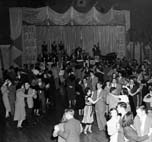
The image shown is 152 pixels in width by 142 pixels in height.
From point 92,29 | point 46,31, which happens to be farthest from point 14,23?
point 92,29

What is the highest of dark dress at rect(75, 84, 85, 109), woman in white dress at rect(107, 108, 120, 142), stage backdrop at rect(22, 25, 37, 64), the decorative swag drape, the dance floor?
the decorative swag drape

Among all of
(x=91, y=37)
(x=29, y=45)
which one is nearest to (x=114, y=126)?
(x=29, y=45)

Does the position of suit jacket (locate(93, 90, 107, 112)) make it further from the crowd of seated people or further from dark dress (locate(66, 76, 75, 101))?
dark dress (locate(66, 76, 75, 101))

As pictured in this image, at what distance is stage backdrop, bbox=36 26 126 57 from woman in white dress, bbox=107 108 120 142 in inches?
644

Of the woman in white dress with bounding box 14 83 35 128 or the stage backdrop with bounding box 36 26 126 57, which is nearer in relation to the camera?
the woman in white dress with bounding box 14 83 35 128

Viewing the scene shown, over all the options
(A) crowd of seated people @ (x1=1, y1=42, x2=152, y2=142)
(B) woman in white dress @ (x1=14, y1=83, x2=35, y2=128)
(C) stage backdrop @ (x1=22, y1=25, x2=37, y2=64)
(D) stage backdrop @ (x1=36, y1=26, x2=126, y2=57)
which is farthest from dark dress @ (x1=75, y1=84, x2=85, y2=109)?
(D) stage backdrop @ (x1=36, y1=26, x2=126, y2=57)

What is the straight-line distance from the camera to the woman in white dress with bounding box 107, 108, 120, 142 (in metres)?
6.60

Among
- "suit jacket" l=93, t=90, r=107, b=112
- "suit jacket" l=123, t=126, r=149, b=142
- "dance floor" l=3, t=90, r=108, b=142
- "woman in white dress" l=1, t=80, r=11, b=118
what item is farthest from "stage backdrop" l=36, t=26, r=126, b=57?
"suit jacket" l=123, t=126, r=149, b=142

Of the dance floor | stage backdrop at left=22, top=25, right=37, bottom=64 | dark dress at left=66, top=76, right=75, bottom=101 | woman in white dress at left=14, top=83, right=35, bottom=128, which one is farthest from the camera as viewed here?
stage backdrop at left=22, top=25, right=37, bottom=64

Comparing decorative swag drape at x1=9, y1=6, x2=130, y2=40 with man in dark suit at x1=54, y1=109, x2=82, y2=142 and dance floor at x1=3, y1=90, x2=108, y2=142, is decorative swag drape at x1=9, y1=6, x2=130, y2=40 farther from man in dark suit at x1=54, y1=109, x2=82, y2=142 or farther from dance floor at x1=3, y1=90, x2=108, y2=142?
man in dark suit at x1=54, y1=109, x2=82, y2=142

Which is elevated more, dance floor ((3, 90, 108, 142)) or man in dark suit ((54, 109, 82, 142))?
man in dark suit ((54, 109, 82, 142))

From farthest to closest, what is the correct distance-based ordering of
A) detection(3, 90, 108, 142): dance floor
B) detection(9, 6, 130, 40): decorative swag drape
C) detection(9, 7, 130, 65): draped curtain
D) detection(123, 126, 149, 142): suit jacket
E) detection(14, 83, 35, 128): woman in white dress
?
detection(9, 7, 130, 65): draped curtain, detection(9, 6, 130, 40): decorative swag drape, detection(14, 83, 35, 128): woman in white dress, detection(3, 90, 108, 142): dance floor, detection(123, 126, 149, 142): suit jacket

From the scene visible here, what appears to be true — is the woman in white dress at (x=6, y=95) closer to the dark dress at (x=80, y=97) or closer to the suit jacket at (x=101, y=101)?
the dark dress at (x=80, y=97)

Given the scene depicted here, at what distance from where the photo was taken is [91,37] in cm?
2397
